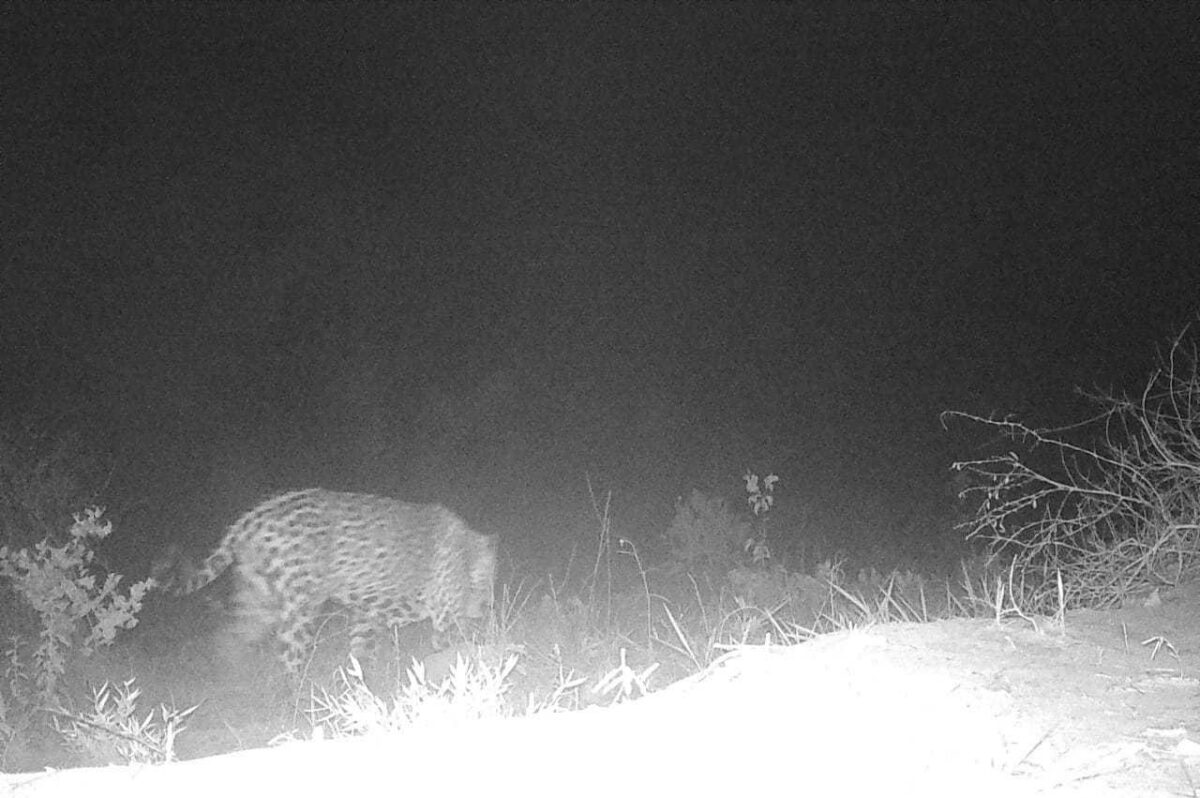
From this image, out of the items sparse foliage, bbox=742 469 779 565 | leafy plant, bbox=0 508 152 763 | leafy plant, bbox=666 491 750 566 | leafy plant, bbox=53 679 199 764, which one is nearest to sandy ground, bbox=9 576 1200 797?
leafy plant, bbox=53 679 199 764

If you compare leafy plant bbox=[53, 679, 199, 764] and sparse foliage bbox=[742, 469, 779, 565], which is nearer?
leafy plant bbox=[53, 679, 199, 764]

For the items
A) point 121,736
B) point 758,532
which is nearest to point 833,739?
point 121,736

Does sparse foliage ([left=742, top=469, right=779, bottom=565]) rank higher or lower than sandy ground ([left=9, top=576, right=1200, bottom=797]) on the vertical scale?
lower

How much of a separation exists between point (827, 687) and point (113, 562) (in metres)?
9.36

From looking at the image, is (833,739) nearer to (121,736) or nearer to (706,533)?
(121,736)

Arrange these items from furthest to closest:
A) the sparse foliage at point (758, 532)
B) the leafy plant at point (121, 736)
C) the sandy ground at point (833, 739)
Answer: the sparse foliage at point (758, 532) < the leafy plant at point (121, 736) < the sandy ground at point (833, 739)

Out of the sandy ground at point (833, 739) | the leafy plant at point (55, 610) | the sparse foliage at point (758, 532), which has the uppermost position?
the sandy ground at point (833, 739)

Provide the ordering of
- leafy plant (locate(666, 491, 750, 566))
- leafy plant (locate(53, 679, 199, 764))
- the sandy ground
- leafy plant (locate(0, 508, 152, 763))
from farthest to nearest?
leafy plant (locate(666, 491, 750, 566)) < leafy plant (locate(0, 508, 152, 763)) < leafy plant (locate(53, 679, 199, 764)) < the sandy ground

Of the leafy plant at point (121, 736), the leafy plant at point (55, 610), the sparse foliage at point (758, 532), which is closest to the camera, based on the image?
the leafy plant at point (121, 736)

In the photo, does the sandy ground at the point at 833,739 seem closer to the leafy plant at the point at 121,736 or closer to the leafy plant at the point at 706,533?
the leafy plant at the point at 121,736

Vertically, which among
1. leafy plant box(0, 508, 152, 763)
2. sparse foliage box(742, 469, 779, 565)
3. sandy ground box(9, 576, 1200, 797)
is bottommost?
sparse foliage box(742, 469, 779, 565)

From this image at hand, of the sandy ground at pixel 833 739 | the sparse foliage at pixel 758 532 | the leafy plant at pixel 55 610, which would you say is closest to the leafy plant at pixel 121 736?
the sandy ground at pixel 833 739

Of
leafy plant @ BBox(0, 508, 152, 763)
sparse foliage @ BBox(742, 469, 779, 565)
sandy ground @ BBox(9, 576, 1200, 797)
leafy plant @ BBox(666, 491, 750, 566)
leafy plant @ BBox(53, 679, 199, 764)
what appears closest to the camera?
sandy ground @ BBox(9, 576, 1200, 797)

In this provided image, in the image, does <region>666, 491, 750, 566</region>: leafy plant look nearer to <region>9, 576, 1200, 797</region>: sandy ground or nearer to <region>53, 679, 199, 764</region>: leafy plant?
<region>53, 679, 199, 764</region>: leafy plant
